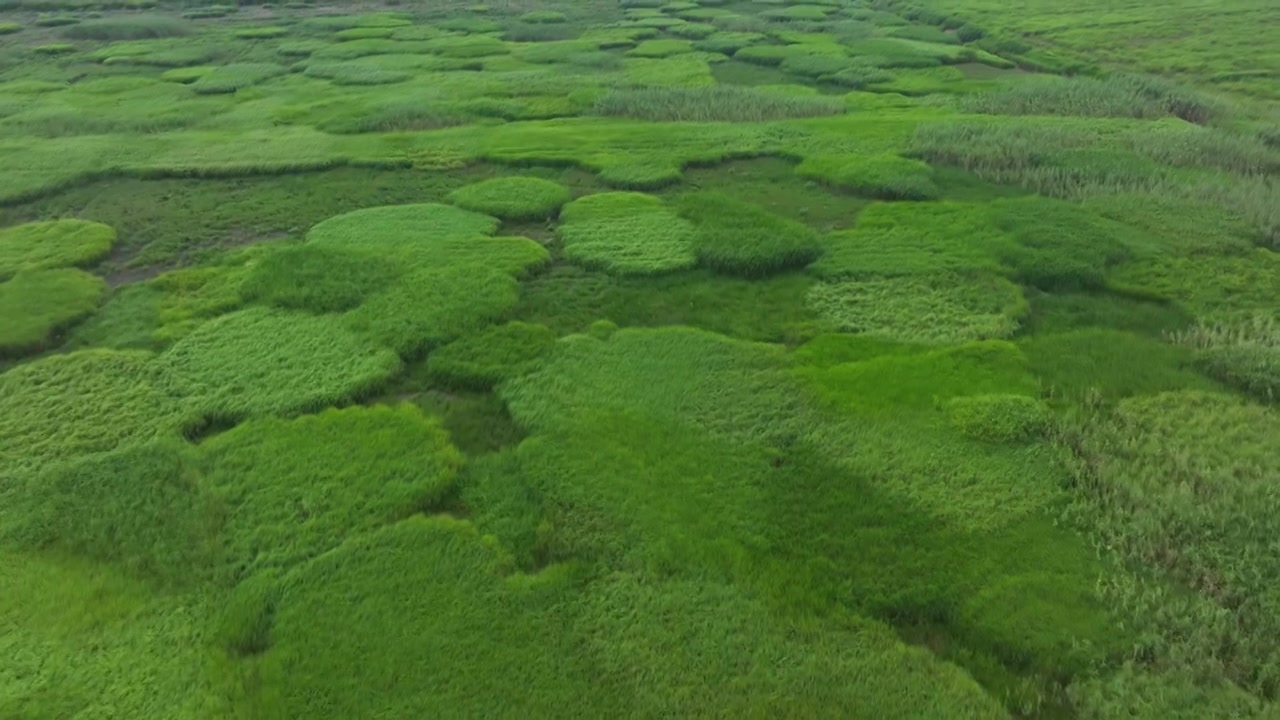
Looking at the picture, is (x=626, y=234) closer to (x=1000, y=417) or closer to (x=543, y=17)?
(x=1000, y=417)

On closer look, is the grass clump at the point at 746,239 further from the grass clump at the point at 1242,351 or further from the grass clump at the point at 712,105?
the grass clump at the point at 712,105

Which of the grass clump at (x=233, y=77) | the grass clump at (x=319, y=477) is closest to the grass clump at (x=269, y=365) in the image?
the grass clump at (x=319, y=477)

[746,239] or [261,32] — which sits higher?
[746,239]

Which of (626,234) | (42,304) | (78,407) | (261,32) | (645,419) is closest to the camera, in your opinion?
(645,419)

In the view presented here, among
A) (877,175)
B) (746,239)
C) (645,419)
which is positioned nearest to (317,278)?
(645,419)

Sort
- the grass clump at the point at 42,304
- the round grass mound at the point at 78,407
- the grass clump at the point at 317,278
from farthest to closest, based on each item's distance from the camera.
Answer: the grass clump at the point at 317,278 < the grass clump at the point at 42,304 < the round grass mound at the point at 78,407
